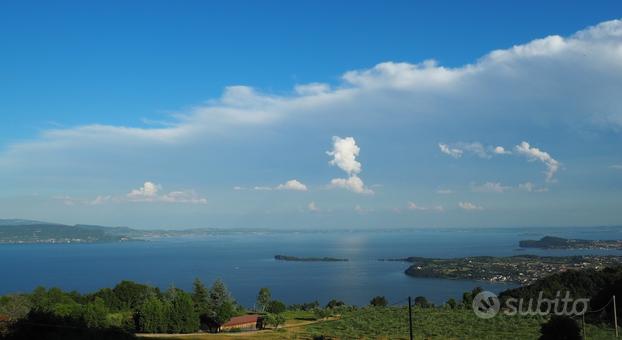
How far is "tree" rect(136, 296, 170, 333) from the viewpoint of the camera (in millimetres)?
30641

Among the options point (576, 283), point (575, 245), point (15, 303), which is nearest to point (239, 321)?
point (15, 303)

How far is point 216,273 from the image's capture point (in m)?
125

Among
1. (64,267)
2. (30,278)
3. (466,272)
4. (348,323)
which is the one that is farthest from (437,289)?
(64,267)

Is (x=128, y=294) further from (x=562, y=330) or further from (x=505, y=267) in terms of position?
(x=505, y=267)

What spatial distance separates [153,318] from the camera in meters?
30.8

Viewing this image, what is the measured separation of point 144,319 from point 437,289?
70.0m

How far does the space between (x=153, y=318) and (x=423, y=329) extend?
54.1 ft

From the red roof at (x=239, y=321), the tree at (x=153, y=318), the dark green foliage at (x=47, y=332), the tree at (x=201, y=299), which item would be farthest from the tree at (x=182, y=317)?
the dark green foliage at (x=47, y=332)

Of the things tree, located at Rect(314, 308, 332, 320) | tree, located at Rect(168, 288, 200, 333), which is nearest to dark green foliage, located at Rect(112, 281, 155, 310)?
tree, located at Rect(168, 288, 200, 333)

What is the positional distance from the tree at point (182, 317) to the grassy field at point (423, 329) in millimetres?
6134

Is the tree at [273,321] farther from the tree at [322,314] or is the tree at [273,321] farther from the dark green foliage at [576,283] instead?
the dark green foliage at [576,283]

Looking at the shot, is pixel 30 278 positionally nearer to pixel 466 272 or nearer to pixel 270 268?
pixel 270 268

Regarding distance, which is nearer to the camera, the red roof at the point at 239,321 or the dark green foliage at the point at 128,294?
the red roof at the point at 239,321

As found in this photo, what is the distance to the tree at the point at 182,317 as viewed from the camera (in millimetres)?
31169
